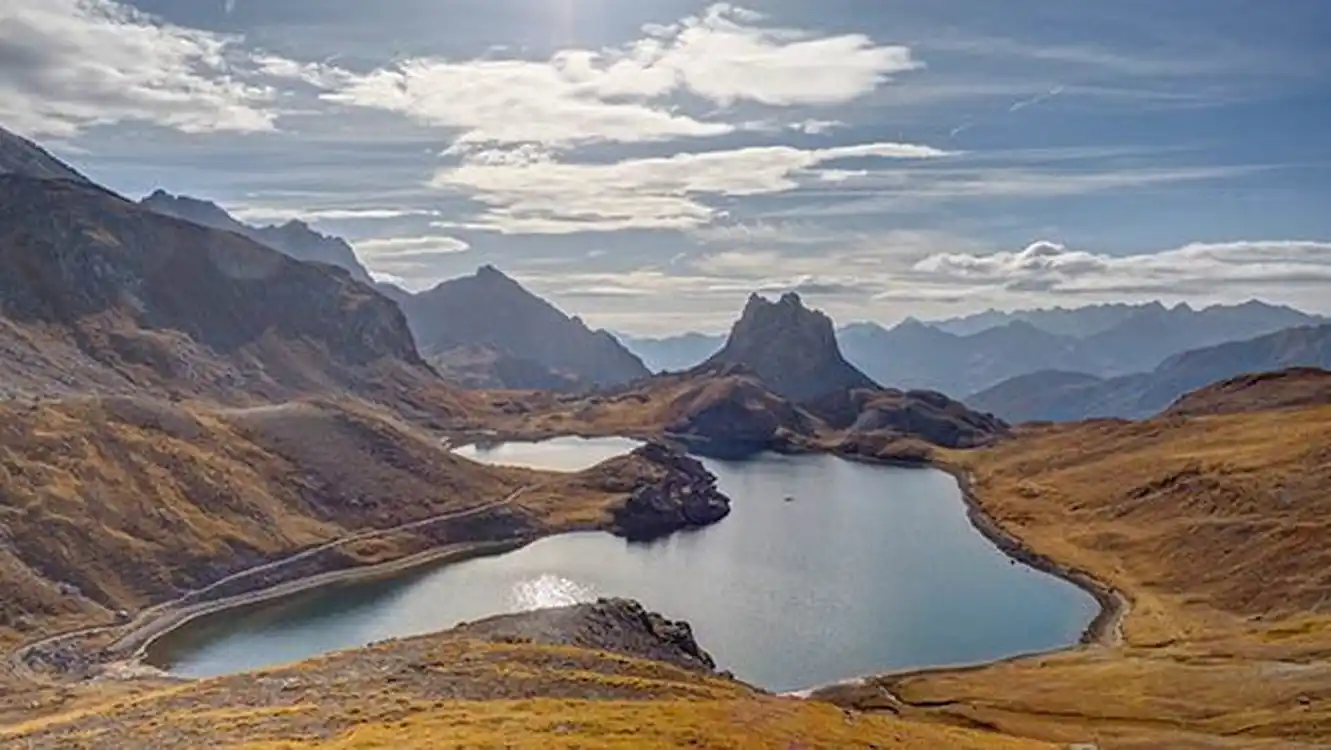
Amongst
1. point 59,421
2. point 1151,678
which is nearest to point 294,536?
point 59,421

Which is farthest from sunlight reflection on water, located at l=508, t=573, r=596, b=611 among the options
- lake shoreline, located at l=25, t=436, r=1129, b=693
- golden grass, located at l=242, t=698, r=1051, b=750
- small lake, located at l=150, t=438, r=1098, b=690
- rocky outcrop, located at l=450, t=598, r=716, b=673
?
golden grass, located at l=242, t=698, r=1051, b=750

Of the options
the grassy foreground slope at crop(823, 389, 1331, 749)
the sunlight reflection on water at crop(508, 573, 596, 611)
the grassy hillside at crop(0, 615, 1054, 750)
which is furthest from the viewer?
the sunlight reflection on water at crop(508, 573, 596, 611)

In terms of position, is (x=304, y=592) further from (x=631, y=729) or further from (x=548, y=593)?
(x=631, y=729)

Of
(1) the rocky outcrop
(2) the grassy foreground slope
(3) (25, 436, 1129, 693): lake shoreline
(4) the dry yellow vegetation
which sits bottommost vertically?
(3) (25, 436, 1129, 693): lake shoreline

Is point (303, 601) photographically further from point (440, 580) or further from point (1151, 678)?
point (1151, 678)

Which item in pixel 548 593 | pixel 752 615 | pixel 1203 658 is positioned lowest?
pixel 548 593

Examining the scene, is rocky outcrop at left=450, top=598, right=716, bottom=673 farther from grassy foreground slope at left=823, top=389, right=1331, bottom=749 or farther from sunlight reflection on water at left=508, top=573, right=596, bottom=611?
sunlight reflection on water at left=508, top=573, right=596, bottom=611

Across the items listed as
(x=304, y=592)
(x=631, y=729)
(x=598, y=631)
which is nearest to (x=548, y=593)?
(x=304, y=592)

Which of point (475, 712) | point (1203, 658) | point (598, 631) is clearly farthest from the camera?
point (1203, 658)

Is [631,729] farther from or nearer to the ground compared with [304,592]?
farther from the ground

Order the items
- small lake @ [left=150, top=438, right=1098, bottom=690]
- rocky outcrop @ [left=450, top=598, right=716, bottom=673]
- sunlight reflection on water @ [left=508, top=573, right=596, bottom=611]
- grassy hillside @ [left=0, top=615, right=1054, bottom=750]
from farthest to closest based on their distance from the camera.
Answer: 1. sunlight reflection on water @ [left=508, top=573, right=596, bottom=611]
2. small lake @ [left=150, top=438, right=1098, bottom=690]
3. rocky outcrop @ [left=450, top=598, right=716, bottom=673]
4. grassy hillside @ [left=0, top=615, right=1054, bottom=750]
